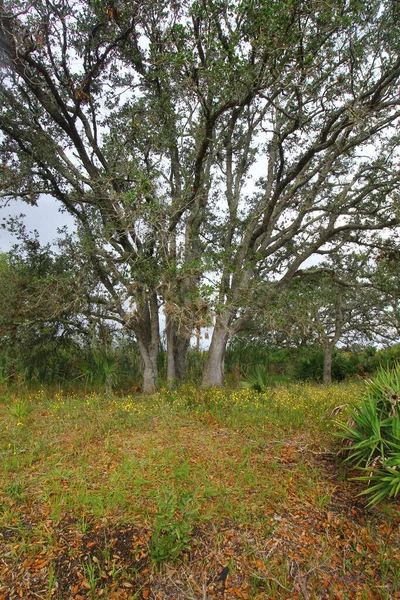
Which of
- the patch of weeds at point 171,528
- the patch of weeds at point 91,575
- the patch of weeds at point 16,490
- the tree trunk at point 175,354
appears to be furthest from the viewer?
the tree trunk at point 175,354

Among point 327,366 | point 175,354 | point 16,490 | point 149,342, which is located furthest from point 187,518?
point 327,366

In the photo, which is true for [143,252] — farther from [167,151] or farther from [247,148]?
[247,148]

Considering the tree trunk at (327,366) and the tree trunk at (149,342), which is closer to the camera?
the tree trunk at (149,342)

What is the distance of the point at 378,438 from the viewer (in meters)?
3.81

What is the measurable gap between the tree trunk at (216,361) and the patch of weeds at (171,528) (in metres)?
5.19

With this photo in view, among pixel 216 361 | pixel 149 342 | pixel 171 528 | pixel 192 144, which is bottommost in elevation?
pixel 171 528

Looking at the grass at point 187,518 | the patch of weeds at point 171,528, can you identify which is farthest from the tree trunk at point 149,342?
the patch of weeds at point 171,528

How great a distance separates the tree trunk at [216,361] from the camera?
8.88 meters

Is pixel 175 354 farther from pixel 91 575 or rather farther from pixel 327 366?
pixel 91 575

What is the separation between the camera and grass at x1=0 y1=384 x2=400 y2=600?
9.93ft

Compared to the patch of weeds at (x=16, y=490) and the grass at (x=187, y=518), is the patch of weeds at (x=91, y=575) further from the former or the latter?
the patch of weeds at (x=16, y=490)

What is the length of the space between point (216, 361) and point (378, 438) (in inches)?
210

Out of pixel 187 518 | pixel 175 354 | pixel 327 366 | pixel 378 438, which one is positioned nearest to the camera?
pixel 187 518

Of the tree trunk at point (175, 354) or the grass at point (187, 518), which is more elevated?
the tree trunk at point (175, 354)
